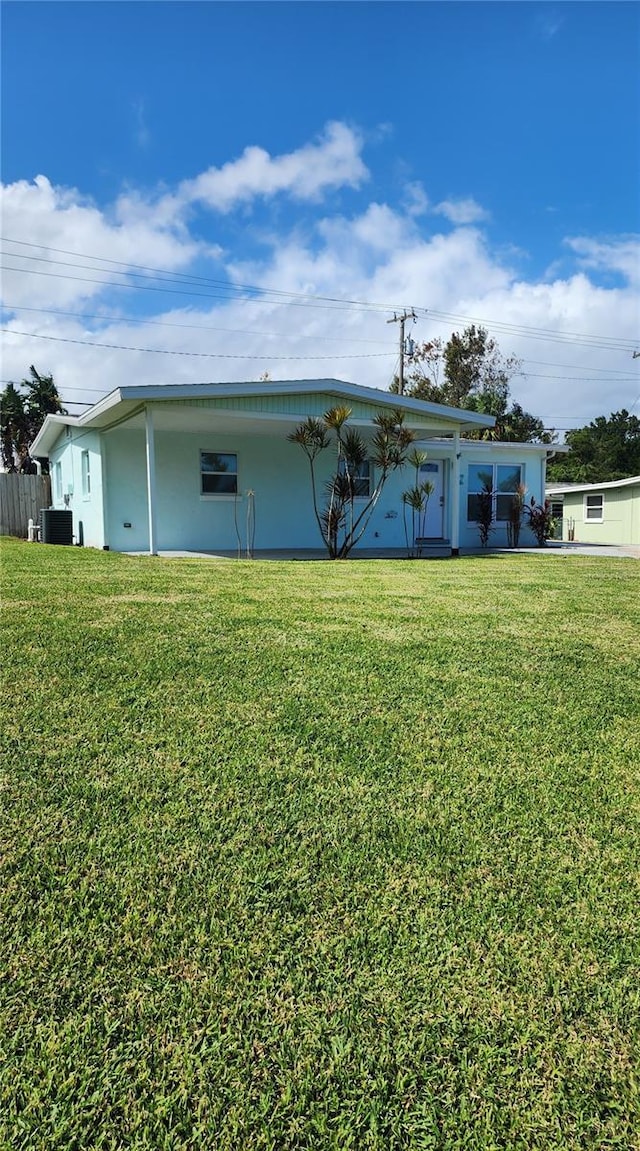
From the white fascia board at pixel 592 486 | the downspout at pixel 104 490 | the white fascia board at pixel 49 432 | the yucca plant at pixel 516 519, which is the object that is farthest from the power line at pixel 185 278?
the yucca plant at pixel 516 519

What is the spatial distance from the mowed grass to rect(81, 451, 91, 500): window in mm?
11816

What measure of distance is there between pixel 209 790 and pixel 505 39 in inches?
454

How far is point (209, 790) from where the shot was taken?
269 cm

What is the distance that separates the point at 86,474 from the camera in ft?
51.2

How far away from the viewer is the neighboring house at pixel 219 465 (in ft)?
40.7

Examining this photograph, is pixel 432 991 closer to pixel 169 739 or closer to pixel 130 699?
pixel 169 739

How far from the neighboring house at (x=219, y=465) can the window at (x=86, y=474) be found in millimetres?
24

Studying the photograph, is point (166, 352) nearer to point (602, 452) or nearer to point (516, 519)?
point (516, 519)

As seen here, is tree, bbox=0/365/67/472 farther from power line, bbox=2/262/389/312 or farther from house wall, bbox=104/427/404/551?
house wall, bbox=104/427/404/551

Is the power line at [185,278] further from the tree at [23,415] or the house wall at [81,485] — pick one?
the house wall at [81,485]

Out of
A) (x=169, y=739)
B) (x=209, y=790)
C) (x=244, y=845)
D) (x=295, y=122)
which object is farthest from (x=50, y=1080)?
(x=295, y=122)

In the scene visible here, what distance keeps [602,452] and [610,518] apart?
16.8m

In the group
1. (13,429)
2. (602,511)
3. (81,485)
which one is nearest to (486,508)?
(81,485)

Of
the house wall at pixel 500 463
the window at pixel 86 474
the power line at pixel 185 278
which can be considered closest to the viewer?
the window at pixel 86 474
